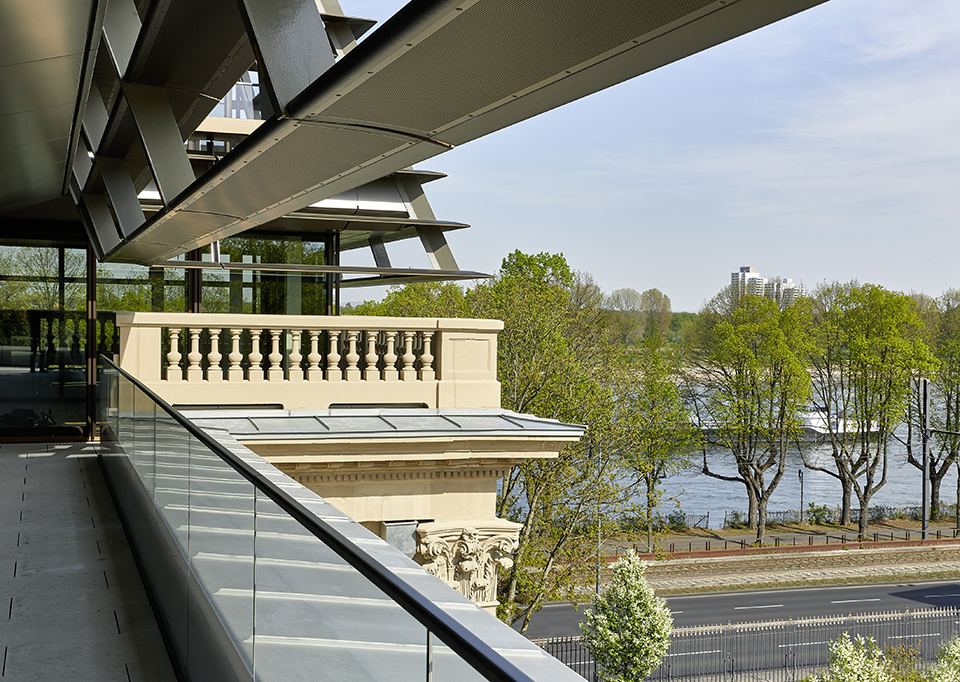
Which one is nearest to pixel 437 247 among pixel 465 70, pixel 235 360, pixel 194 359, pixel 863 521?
pixel 235 360

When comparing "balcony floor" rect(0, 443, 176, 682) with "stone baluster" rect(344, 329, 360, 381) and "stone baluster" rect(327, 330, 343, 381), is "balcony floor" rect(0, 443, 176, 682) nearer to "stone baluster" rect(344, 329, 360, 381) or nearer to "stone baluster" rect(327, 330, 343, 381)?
"stone baluster" rect(327, 330, 343, 381)

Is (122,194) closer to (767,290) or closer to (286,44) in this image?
(286,44)

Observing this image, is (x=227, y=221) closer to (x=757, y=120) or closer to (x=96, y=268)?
(x=96, y=268)

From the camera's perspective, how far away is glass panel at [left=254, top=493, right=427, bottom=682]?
1.49 m

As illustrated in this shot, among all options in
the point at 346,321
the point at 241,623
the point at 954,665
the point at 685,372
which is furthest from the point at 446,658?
the point at 685,372

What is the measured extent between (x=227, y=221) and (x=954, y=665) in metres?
23.1

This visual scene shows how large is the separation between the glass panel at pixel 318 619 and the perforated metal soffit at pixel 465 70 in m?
1.48

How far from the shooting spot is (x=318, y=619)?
80.6 inches

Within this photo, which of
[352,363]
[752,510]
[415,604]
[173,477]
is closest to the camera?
[415,604]

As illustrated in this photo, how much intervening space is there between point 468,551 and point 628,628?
15.7m

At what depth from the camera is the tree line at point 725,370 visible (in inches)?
1204

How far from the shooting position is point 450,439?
35.2ft

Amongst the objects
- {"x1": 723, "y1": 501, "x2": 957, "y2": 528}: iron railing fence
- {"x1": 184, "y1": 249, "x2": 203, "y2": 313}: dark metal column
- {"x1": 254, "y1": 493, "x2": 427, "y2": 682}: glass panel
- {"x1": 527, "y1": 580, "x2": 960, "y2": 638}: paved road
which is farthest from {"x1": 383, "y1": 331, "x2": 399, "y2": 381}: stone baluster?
{"x1": 723, "y1": 501, "x2": 957, "y2": 528}: iron railing fence

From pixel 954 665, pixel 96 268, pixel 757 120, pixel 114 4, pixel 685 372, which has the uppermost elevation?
pixel 757 120
